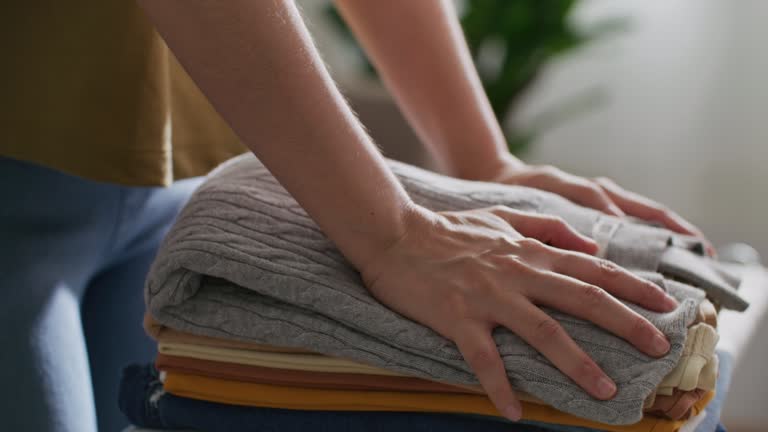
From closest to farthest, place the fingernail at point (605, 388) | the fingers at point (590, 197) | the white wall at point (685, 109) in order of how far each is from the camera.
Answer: the fingernail at point (605, 388) → the fingers at point (590, 197) → the white wall at point (685, 109)

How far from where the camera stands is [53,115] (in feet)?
2.36

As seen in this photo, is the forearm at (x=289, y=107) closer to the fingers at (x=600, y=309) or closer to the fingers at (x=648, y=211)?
the fingers at (x=600, y=309)

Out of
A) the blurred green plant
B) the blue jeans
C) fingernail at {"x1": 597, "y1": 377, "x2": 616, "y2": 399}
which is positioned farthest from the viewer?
the blurred green plant

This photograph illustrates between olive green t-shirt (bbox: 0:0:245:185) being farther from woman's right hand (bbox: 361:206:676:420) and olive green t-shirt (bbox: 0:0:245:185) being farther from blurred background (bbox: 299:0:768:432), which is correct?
blurred background (bbox: 299:0:768:432)

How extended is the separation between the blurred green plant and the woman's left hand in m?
1.69

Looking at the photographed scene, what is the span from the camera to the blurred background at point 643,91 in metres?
2.52

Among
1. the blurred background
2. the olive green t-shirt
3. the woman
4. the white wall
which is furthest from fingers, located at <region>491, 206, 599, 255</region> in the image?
the white wall

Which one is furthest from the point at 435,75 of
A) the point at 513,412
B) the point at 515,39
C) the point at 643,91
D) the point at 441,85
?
the point at 643,91

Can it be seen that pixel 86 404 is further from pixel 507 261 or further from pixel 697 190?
pixel 697 190

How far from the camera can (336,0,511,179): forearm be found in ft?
2.81

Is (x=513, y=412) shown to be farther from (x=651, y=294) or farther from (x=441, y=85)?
(x=441, y=85)

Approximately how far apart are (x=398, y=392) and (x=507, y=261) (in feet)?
0.38

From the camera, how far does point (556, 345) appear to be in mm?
553

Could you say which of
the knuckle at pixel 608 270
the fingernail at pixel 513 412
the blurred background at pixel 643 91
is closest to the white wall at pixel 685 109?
the blurred background at pixel 643 91
